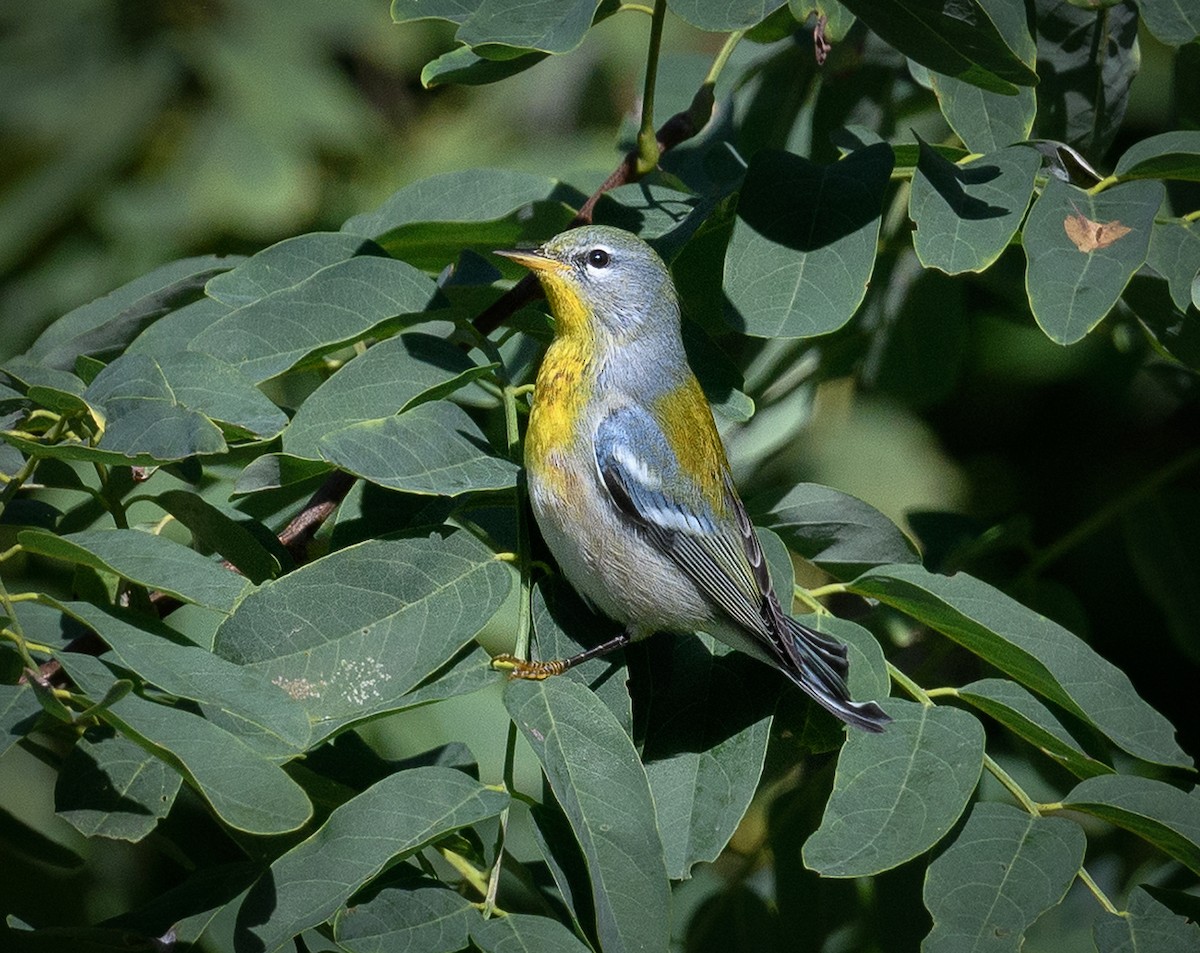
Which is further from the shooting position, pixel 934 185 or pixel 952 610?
pixel 934 185

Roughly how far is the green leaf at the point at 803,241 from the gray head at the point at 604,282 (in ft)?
1.18

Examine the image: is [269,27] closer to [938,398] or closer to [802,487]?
[938,398]

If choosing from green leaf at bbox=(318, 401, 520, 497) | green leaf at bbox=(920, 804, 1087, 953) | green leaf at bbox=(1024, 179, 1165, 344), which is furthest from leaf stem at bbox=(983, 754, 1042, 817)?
green leaf at bbox=(318, 401, 520, 497)

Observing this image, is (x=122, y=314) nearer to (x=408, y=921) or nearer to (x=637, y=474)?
(x=637, y=474)

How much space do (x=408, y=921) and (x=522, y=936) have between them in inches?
6.5

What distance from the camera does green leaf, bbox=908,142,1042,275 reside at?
2025 millimetres

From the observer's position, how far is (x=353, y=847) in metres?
1.59

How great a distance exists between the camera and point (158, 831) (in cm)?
208

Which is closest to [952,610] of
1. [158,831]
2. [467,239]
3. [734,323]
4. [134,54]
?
[734,323]

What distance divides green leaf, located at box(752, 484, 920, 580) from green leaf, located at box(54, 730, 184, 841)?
122 centimetres

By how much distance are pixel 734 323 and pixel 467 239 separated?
0.80m

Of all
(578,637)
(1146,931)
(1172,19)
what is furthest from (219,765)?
(1172,19)

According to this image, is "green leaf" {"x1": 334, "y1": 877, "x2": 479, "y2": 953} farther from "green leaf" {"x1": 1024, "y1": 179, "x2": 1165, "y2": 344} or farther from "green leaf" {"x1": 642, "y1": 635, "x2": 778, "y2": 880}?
"green leaf" {"x1": 1024, "y1": 179, "x2": 1165, "y2": 344}

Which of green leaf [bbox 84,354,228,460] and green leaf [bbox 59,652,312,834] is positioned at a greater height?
green leaf [bbox 84,354,228,460]
